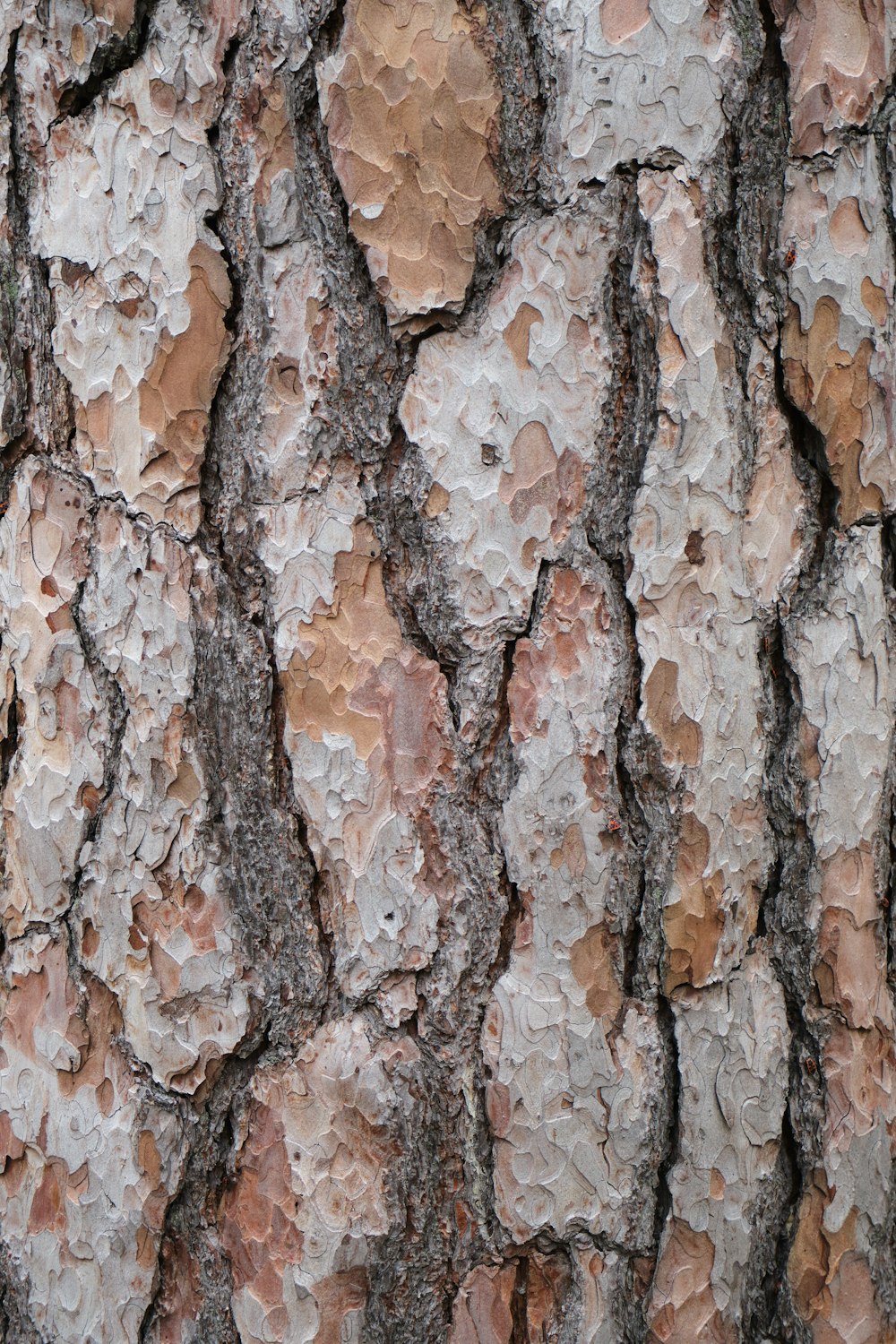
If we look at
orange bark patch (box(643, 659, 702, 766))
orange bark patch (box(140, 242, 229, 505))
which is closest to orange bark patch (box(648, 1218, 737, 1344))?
orange bark patch (box(643, 659, 702, 766))

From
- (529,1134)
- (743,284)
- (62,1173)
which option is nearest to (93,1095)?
Result: (62,1173)

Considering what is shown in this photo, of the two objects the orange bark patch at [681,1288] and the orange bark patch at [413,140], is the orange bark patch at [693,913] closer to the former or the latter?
the orange bark patch at [681,1288]

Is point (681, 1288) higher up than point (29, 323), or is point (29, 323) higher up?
point (29, 323)

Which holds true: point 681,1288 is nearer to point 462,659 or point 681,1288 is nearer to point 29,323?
point 462,659

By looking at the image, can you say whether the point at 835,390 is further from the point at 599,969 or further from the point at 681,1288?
the point at 681,1288

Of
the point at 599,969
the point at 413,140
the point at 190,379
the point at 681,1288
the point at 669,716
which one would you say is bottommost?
the point at 681,1288

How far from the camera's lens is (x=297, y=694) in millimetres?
726

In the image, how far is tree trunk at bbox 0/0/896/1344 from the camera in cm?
71

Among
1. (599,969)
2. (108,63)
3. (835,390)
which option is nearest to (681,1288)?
(599,969)

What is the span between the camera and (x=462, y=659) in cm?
72

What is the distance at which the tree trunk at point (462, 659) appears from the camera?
71cm

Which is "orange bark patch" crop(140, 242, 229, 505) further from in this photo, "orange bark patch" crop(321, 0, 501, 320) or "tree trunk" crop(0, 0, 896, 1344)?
"orange bark patch" crop(321, 0, 501, 320)

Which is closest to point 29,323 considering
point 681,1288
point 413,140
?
point 413,140

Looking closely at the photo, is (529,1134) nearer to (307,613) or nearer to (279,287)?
(307,613)
